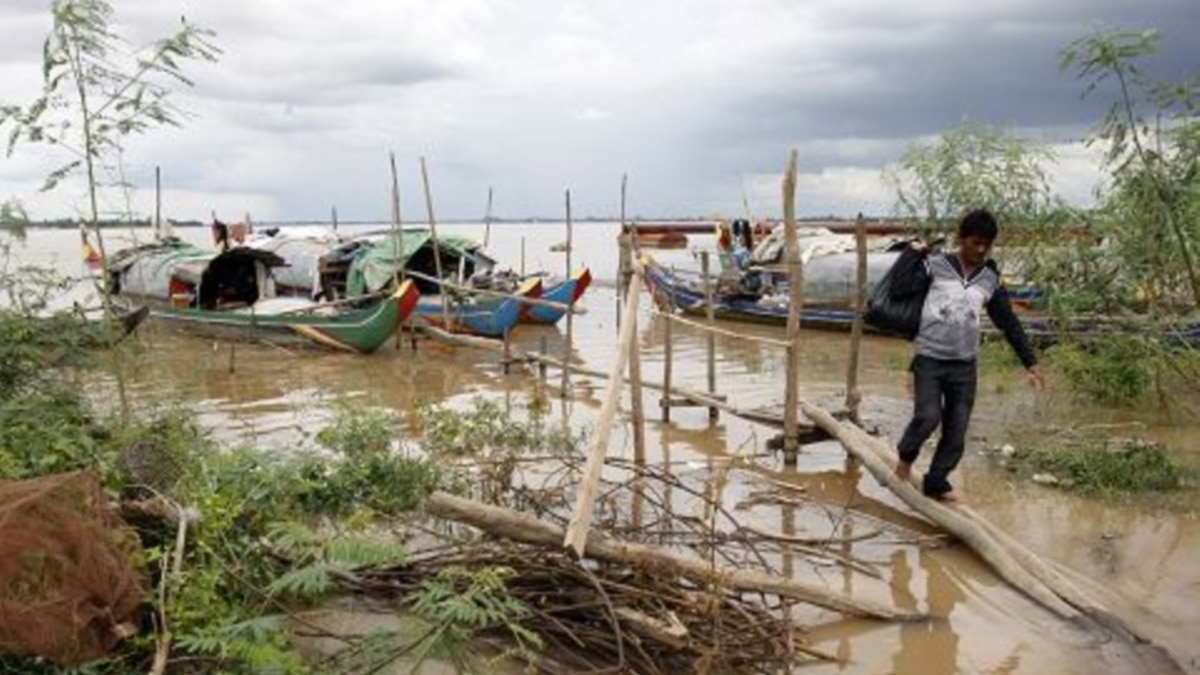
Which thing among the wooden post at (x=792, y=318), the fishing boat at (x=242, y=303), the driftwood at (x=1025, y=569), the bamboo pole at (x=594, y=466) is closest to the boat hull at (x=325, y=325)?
the fishing boat at (x=242, y=303)

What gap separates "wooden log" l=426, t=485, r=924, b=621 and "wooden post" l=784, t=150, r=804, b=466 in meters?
3.04

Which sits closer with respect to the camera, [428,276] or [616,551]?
[616,551]

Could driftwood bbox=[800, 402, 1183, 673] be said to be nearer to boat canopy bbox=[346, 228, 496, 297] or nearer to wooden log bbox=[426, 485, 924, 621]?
wooden log bbox=[426, 485, 924, 621]

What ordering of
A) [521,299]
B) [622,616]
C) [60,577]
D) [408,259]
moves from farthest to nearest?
1. [408,259]
2. [521,299]
3. [622,616]
4. [60,577]

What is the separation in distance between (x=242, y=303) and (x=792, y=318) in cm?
1394

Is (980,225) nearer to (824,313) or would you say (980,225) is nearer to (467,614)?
(467,614)

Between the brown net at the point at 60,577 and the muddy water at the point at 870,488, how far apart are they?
267cm

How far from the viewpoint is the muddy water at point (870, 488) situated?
Answer: 454cm

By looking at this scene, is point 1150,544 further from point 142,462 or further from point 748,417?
point 142,462

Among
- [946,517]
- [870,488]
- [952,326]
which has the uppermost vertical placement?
[952,326]

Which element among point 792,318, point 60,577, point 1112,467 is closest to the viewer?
point 60,577

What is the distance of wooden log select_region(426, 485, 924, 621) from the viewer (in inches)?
161

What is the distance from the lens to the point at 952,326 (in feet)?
18.3

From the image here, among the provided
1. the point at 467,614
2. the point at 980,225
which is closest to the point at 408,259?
the point at 980,225
